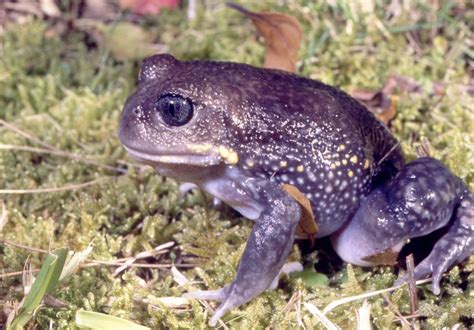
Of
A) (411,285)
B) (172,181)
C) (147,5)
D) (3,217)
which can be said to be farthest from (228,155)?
(147,5)

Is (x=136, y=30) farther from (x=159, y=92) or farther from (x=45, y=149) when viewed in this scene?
(x=159, y=92)

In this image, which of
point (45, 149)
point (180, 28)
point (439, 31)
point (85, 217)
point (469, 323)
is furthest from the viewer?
point (180, 28)

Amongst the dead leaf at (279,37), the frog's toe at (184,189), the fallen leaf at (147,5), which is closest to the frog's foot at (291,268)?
the frog's toe at (184,189)

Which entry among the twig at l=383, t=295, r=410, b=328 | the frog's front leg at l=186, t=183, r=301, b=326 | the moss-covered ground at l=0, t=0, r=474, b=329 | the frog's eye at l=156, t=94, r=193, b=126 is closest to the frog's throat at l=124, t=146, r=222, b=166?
the frog's eye at l=156, t=94, r=193, b=126

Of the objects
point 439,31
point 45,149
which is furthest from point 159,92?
point 439,31

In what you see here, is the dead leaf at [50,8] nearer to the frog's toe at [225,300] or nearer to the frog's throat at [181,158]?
the frog's throat at [181,158]

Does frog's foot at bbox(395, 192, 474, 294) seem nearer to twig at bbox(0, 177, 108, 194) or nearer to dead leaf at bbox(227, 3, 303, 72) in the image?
dead leaf at bbox(227, 3, 303, 72)
